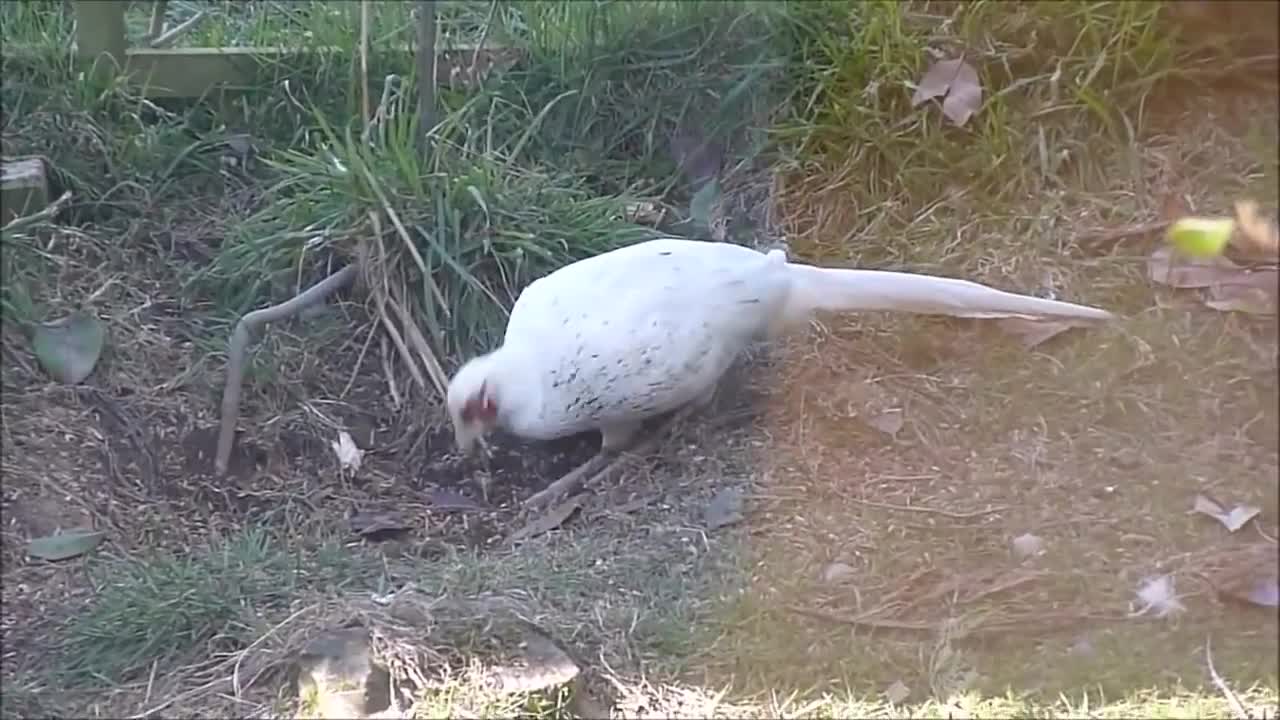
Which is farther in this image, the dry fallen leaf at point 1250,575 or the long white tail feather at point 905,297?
the long white tail feather at point 905,297

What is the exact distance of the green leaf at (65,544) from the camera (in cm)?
100

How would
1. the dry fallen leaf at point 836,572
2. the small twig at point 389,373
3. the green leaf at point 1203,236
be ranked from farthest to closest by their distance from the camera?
the small twig at point 389,373
the dry fallen leaf at point 836,572
the green leaf at point 1203,236

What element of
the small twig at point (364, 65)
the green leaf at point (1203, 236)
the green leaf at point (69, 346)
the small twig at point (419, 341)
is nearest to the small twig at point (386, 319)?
the small twig at point (419, 341)

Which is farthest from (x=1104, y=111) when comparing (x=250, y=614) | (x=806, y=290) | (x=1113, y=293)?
(x=250, y=614)

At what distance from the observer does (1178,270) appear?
0.98 metres

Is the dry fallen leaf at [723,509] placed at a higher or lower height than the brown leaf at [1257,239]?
lower

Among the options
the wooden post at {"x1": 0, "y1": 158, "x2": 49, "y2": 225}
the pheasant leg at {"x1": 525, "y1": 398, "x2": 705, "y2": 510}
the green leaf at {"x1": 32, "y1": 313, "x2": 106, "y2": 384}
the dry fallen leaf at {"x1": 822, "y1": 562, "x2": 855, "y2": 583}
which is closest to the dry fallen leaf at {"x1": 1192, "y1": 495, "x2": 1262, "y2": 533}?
the dry fallen leaf at {"x1": 822, "y1": 562, "x2": 855, "y2": 583}

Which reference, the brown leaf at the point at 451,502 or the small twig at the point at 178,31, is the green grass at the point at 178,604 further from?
the small twig at the point at 178,31

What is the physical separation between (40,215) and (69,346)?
0.13 m

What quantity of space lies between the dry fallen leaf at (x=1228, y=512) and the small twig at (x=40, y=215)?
0.95 m

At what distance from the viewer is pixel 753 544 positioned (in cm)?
99

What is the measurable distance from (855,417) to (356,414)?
412 millimetres

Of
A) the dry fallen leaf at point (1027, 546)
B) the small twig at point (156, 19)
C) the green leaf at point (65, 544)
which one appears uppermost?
the small twig at point (156, 19)

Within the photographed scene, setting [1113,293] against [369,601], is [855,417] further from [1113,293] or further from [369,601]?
[369,601]
